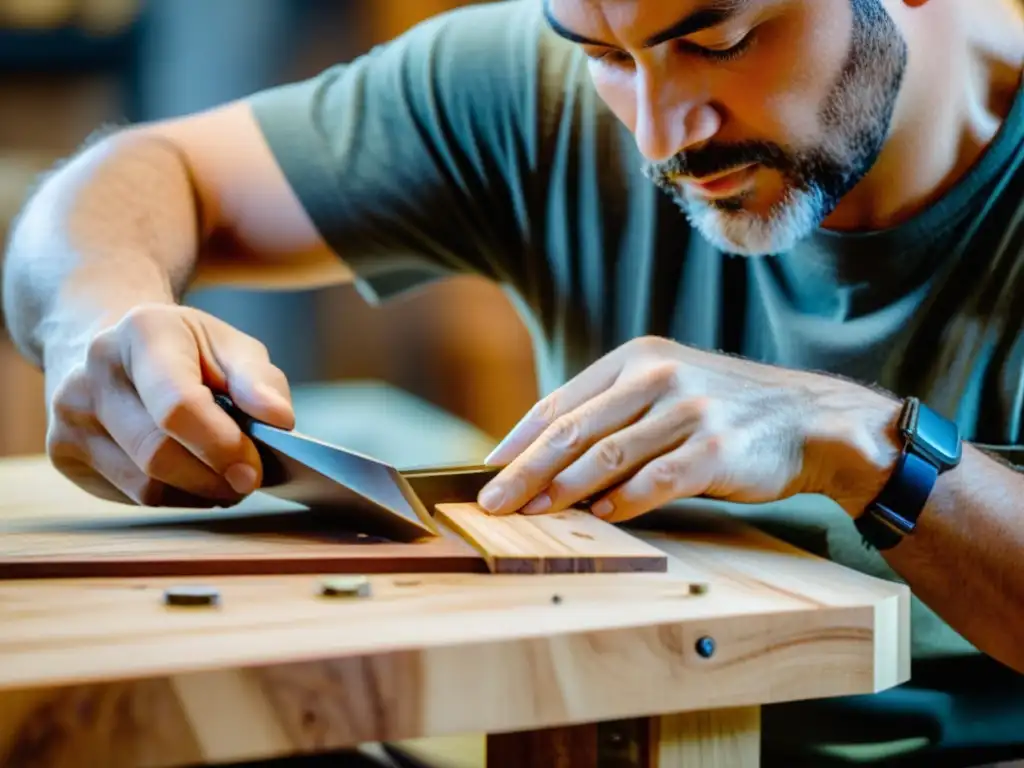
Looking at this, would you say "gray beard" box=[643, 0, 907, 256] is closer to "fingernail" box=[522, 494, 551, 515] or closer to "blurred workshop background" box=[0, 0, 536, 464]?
"fingernail" box=[522, 494, 551, 515]

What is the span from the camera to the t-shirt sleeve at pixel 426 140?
1.44 m

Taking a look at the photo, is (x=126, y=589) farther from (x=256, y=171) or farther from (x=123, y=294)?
(x=256, y=171)

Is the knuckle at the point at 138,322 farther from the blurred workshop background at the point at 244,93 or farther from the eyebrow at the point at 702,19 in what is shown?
the blurred workshop background at the point at 244,93

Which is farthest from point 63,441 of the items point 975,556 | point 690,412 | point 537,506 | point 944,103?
point 944,103

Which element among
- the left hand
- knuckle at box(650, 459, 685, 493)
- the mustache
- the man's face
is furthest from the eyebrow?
knuckle at box(650, 459, 685, 493)

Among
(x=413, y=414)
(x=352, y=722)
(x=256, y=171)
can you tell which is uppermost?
(x=256, y=171)

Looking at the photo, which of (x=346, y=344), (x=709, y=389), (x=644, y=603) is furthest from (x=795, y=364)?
(x=346, y=344)

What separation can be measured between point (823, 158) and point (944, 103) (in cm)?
16

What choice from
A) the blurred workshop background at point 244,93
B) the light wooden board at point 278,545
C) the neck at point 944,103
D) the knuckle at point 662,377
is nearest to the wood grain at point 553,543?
the light wooden board at point 278,545

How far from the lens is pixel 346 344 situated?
2.71 m

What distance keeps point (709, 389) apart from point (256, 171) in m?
0.79

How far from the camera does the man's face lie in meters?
0.98

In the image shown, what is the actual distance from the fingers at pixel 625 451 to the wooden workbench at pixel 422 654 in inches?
3.4

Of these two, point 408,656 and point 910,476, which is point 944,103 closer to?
point 910,476
